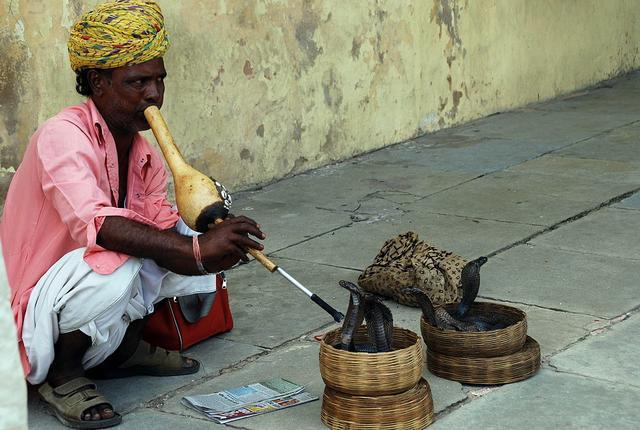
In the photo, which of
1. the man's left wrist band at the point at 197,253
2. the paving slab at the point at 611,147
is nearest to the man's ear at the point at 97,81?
the man's left wrist band at the point at 197,253

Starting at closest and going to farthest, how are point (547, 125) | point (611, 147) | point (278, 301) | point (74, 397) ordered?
point (74, 397) < point (278, 301) < point (611, 147) < point (547, 125)

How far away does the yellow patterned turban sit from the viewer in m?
3.35

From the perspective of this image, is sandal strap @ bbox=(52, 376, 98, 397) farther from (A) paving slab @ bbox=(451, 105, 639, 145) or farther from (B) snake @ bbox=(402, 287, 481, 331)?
(A) paving slab @ bbox=(451, 105, 639, 145)

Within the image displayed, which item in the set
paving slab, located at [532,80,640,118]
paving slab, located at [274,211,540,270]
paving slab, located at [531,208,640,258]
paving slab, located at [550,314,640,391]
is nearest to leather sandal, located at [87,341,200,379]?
paving slab, located at [550,314,640,391]

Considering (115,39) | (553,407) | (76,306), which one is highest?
(115,39)

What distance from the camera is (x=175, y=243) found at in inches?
126

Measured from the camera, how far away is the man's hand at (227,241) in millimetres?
3133

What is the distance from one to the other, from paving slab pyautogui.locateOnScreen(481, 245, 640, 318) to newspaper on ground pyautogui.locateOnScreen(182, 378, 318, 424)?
1.12 m

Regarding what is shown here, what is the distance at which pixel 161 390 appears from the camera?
358 cm

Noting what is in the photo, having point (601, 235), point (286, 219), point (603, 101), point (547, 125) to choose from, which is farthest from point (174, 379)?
point (603, 101)

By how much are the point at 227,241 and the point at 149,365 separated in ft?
2.42

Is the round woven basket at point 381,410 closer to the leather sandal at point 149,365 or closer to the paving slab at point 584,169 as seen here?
the leather sandal at point 149,365

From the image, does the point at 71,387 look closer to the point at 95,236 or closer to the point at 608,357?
the point at 95,236

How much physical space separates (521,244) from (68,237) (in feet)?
7.58
